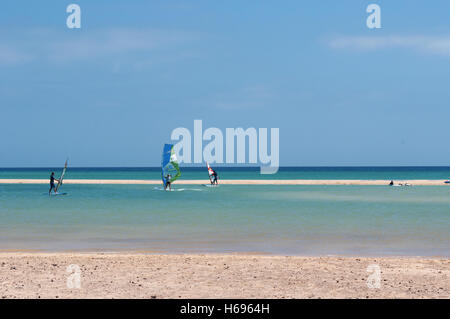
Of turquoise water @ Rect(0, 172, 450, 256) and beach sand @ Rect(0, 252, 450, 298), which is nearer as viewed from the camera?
beach sand @ Rect(0, 252, 450, 298)

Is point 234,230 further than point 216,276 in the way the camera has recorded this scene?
Yes

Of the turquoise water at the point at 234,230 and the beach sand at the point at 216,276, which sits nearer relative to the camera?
the beach sand at the point at 216,276

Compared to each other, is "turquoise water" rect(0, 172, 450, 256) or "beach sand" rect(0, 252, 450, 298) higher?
"turquoise water" rect(0, 172, 450, 256)

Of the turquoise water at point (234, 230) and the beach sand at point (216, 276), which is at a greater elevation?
the turquoise water at point (234, 230)

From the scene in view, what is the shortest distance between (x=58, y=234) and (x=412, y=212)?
17.8 metres

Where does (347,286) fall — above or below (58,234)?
below

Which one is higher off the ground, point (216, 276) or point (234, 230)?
point (234, 230)

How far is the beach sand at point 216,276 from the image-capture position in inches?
371

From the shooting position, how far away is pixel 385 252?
48.4ft

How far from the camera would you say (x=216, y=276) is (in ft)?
35.7

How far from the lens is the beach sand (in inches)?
371
